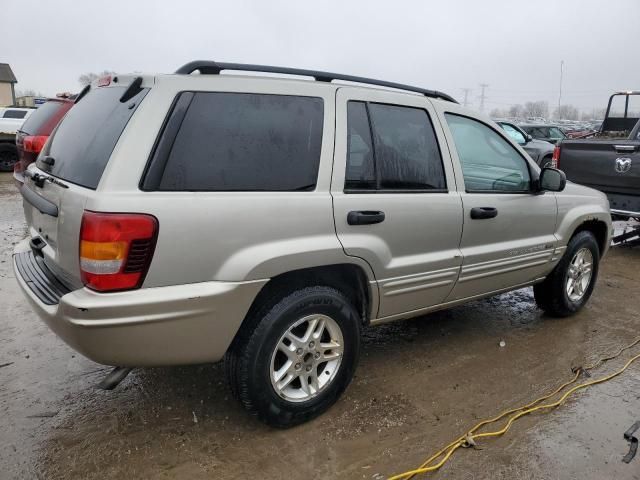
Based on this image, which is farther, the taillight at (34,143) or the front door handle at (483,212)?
the taillight at (34,143)

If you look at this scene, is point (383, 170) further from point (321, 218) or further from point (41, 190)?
point (41, 190)

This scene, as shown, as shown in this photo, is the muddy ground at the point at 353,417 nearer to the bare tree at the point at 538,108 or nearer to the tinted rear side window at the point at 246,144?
the tinted rear side window at the point at 246,144

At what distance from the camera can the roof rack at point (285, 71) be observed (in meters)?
2.56

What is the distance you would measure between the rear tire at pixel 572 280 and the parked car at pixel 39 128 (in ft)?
19.0

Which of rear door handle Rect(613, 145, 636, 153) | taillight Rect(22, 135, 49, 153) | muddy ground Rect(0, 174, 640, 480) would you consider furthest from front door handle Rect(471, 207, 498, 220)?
taillight Rect(22, 135, 49, 153)

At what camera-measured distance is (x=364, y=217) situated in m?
2.81

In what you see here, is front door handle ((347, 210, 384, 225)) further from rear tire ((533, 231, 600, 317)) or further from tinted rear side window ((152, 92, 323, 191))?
rear tire ((533, 231, 600, 317))

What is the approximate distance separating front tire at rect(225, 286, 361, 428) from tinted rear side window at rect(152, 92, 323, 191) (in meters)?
0.63

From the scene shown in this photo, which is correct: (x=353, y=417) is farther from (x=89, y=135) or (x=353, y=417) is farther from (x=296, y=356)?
(x=89, y=135)

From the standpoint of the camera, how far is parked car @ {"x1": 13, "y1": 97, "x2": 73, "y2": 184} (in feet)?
21.0

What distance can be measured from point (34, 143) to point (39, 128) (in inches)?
16.0

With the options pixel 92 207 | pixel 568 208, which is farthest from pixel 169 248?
pixel 568 208

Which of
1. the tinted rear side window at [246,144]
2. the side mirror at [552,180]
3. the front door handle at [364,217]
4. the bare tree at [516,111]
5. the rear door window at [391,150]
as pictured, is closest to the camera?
the tinted rear side window at [246,144]

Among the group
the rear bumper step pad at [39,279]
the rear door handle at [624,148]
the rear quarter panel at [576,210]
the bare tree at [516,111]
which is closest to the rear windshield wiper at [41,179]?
the rear bumper step pad at [39,279]
